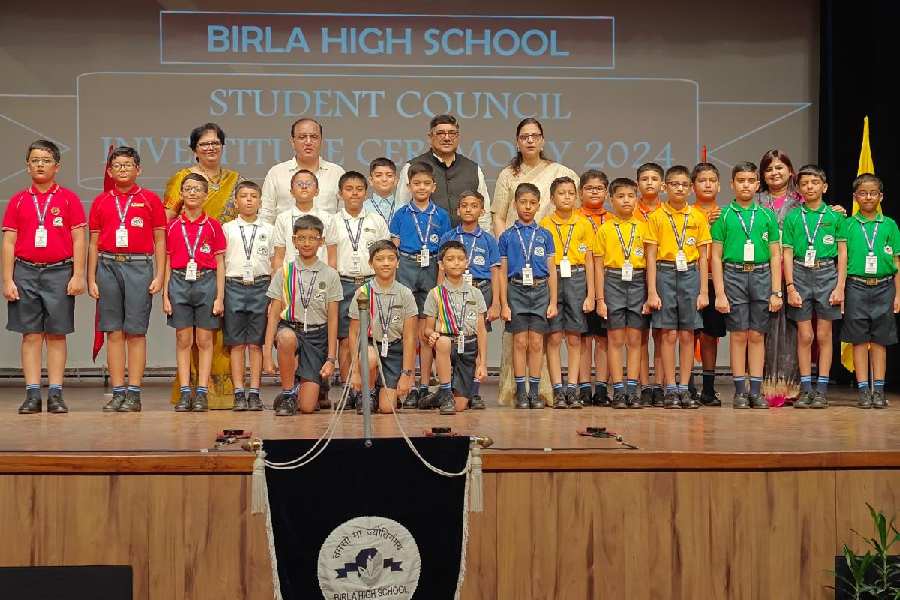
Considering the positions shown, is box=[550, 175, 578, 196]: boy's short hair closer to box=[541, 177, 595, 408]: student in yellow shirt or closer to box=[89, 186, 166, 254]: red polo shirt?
box=[541, 177, 595, 408]: student in yellow shirt

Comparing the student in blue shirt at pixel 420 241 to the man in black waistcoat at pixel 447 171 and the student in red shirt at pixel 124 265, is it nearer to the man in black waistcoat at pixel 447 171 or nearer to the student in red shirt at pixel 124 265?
the man in black waistcoat at pixel 447 171

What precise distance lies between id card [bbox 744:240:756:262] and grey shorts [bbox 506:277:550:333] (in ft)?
3.62

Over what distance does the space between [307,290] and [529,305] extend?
1.23 meters

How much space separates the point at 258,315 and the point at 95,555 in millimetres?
2330

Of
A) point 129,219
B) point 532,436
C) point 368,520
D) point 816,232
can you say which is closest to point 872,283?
point 816,232

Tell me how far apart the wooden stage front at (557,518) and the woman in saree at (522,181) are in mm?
2419

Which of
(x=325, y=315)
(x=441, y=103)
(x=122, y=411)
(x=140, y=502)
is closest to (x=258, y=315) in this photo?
(x=325, y=315)

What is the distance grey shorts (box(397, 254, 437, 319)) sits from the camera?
6309mm

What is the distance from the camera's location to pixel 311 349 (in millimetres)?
6012

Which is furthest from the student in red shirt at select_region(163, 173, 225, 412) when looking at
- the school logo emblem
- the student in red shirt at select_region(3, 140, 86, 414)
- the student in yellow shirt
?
the school logo emblem

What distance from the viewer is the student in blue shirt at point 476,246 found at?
623 centimetres

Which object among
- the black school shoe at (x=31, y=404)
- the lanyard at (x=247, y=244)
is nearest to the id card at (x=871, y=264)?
the lanyard at (x=247, y=244)

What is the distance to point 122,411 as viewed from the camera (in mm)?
5996

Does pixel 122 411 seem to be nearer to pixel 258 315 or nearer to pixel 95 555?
pixel 258 315
